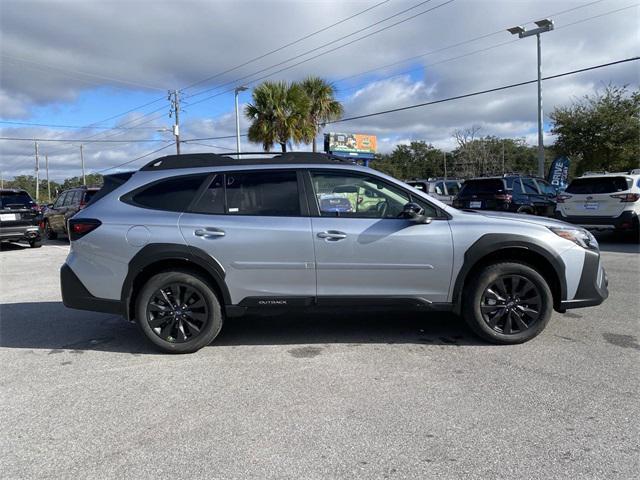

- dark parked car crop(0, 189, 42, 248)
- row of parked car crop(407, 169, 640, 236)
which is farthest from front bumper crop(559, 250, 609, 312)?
dark parked car crop(0, 189, 42, 248)

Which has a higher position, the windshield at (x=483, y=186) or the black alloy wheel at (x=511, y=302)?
the windshield at (x=483, y=186)

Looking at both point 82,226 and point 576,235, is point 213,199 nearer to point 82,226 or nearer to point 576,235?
point 82,226

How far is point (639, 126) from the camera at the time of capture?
85.8ft

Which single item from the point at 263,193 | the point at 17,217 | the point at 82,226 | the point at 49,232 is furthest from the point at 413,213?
the point at 49,232

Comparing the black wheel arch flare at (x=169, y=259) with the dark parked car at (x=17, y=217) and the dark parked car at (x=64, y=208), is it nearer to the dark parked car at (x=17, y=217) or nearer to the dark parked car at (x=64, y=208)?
the dark parked car at (x=17, y=217)

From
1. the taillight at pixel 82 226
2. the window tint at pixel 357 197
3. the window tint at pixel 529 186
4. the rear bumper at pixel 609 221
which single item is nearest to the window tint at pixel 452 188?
the window tint at pixel 529 186

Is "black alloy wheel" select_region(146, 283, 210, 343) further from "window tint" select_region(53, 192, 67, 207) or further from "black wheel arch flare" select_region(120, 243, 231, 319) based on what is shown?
"window tint" select_region(53, 192, 67, 207)

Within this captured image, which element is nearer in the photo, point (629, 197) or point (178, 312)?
point (178, 312)

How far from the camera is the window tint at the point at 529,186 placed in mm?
14648

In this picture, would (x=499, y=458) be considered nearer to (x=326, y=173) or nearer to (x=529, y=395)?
(x=529, y=395)

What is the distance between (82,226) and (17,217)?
1094cm

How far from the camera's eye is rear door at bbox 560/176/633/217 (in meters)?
11.2

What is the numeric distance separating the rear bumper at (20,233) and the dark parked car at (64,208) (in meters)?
1.13

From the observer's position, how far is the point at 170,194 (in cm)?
486
